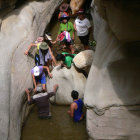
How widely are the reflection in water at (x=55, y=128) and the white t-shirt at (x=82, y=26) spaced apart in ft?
8.82

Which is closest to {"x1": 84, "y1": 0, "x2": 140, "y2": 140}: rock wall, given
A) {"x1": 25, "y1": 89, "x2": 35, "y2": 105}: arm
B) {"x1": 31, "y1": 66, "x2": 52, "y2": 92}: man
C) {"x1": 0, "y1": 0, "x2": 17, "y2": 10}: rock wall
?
{"x1": 25, "y1": 89, "x2": 35, "y2": 105}: arm

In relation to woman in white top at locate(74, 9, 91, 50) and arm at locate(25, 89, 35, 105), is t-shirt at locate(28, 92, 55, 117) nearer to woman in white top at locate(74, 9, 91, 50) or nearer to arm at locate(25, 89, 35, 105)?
arm at locate(25, 89, 35, 105)

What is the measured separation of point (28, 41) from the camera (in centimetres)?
624

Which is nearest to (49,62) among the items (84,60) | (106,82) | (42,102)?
(84,60)

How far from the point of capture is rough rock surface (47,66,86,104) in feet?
18.4

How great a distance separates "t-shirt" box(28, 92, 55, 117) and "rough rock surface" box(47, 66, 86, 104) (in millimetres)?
491

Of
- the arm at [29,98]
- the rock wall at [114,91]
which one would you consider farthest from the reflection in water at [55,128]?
the rock wall at [114,91]

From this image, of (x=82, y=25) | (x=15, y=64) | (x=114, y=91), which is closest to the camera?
(x=114, y=91)

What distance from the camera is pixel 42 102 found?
200 inches

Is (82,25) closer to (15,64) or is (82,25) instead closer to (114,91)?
(15,64)

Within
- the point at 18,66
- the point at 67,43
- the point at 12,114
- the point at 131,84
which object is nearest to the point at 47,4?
the point at 67,43

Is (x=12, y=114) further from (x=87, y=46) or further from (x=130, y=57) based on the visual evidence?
(x=87, y=46)

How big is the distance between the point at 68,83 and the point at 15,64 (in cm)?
144

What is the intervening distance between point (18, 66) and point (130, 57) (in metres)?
2.96
